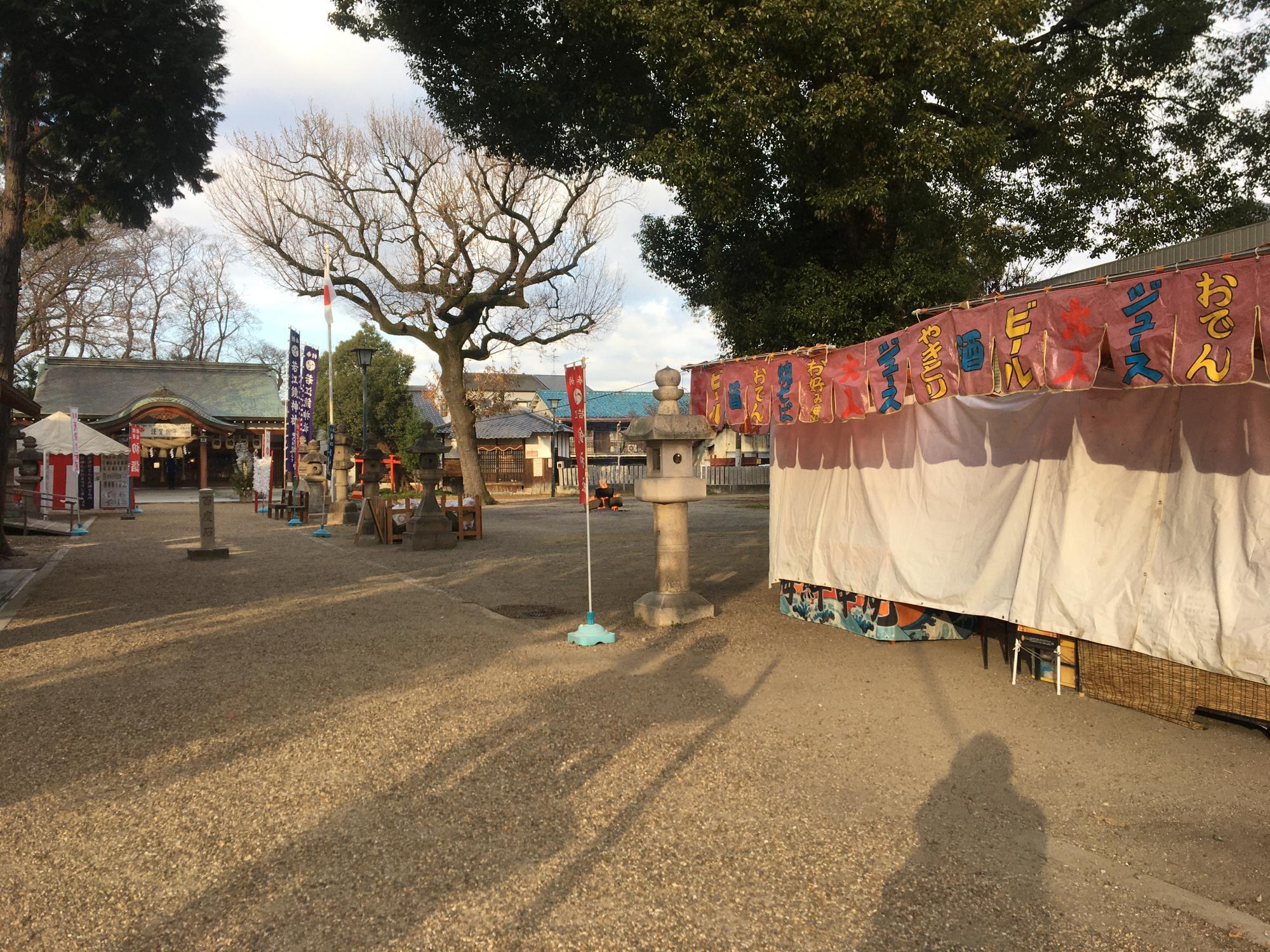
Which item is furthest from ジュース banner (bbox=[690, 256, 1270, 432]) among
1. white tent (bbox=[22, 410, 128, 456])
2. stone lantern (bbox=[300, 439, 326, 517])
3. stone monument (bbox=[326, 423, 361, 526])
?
white tent (bbox=[22, 410, 128, 456])

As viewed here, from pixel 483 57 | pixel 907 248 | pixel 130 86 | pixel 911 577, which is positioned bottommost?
pixel 911 577

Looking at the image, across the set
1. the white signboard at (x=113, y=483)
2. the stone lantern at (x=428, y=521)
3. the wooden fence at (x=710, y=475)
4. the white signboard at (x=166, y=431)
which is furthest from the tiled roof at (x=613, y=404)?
the stone lantern at (x=428, y=521)

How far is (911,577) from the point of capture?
6.86m

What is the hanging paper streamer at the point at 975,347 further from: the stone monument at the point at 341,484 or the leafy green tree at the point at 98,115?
the stone monument at the point at 341,484

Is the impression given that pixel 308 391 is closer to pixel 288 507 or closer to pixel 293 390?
pixel 293 390

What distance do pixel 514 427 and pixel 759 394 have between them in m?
31.9

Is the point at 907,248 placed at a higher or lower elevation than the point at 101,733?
higher

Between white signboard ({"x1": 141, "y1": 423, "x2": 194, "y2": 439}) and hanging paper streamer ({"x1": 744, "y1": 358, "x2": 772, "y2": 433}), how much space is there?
29.7 metres

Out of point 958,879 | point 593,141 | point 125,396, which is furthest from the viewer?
point 125,396

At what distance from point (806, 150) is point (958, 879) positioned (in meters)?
6.70

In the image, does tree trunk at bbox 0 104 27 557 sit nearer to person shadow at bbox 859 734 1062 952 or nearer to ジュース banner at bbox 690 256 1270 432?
ジュース banner at bbox 690 256 1270 432

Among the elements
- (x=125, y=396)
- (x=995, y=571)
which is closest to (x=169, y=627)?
(x=995, y=571)

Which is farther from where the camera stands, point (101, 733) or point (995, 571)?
point (995, 571)

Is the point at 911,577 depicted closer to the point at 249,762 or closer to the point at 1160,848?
the point at 1160,848
